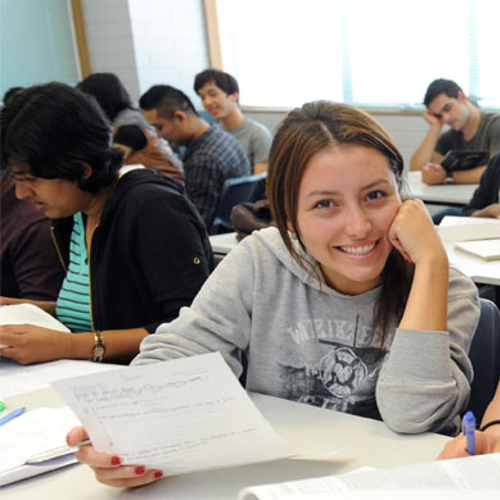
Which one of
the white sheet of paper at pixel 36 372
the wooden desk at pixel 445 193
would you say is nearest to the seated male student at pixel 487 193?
the wooden desk at pixel 445 193

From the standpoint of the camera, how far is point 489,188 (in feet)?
10.6

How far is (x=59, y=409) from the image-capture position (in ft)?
4.28

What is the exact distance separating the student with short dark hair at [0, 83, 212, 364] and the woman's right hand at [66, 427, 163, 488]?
0.62 meters

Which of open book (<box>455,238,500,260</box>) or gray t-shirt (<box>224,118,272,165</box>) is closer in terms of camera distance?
open book (<box>455,238,500,260</box>)

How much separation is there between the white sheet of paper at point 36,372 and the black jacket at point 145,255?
242 millimetres

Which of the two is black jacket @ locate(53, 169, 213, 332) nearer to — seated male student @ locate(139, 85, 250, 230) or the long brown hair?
the long brown hair

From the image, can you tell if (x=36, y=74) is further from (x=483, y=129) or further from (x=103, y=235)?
(x=103, y=235)

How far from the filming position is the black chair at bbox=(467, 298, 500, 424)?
139 cm

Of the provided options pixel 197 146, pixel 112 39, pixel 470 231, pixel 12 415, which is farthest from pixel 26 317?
pixel 112 39

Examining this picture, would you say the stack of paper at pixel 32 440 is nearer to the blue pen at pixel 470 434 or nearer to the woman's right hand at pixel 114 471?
the woman's right hand at pixel 114 471

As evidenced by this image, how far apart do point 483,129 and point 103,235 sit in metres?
2.99

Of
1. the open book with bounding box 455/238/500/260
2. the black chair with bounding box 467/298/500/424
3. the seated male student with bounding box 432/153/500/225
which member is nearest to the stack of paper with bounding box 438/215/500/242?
the open book with bounding box 455/238/500/260

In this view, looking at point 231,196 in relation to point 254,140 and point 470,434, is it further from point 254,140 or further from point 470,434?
point 470,434

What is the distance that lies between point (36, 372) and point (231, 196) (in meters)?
2.30
